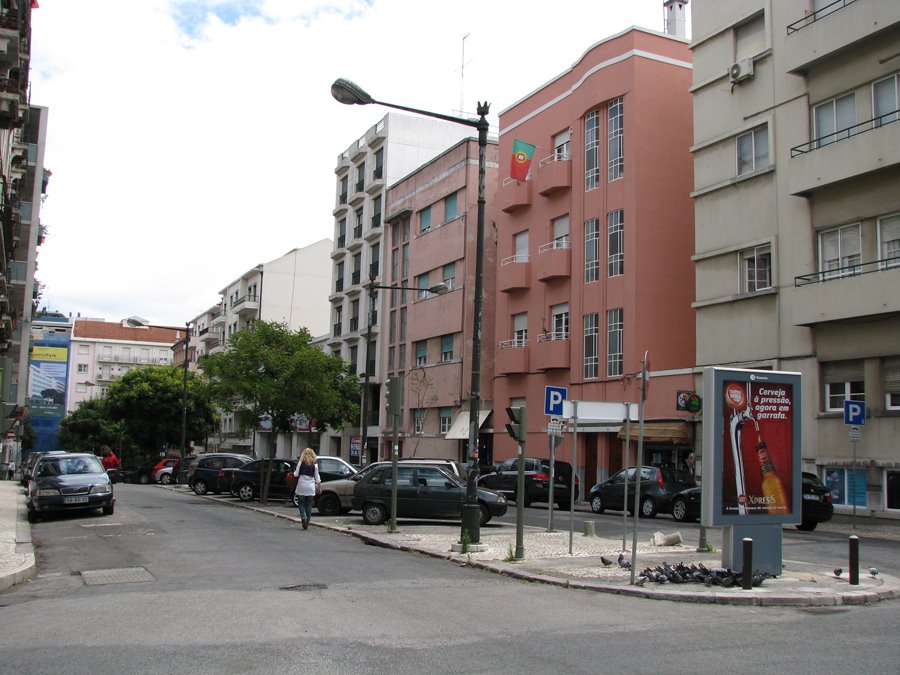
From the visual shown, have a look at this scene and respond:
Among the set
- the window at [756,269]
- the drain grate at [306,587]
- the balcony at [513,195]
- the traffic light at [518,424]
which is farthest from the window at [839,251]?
the drain grate at [306,587]

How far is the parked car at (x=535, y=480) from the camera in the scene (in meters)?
27.9

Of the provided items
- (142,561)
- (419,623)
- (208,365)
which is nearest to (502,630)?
(419,623)

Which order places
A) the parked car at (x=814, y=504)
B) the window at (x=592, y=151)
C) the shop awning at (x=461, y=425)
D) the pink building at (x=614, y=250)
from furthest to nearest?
the shop awning at (x=461, y=425)
the window at (x=592, y=151)
the pink building at (x=614, y=250)
the parked car at (x=814, y=504)

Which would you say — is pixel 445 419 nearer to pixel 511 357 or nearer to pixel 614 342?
pixel 511 357

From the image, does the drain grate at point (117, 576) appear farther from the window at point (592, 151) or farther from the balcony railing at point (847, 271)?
the window at point (592, 151)

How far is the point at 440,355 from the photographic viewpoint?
44594 mm

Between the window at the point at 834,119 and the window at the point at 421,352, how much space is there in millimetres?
25268

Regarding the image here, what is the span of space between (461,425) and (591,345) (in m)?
9.73

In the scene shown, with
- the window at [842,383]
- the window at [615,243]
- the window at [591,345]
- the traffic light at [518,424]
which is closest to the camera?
the traffic light at [518,424]

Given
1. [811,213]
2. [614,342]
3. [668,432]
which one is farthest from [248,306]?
[811,213]

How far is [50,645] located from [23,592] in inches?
154

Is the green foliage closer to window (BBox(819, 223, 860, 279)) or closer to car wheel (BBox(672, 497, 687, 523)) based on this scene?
car wheel (BBox(672, 497, 687, 523))

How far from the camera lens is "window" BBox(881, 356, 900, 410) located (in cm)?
2220

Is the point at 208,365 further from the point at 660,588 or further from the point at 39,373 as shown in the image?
the point at 39,373
